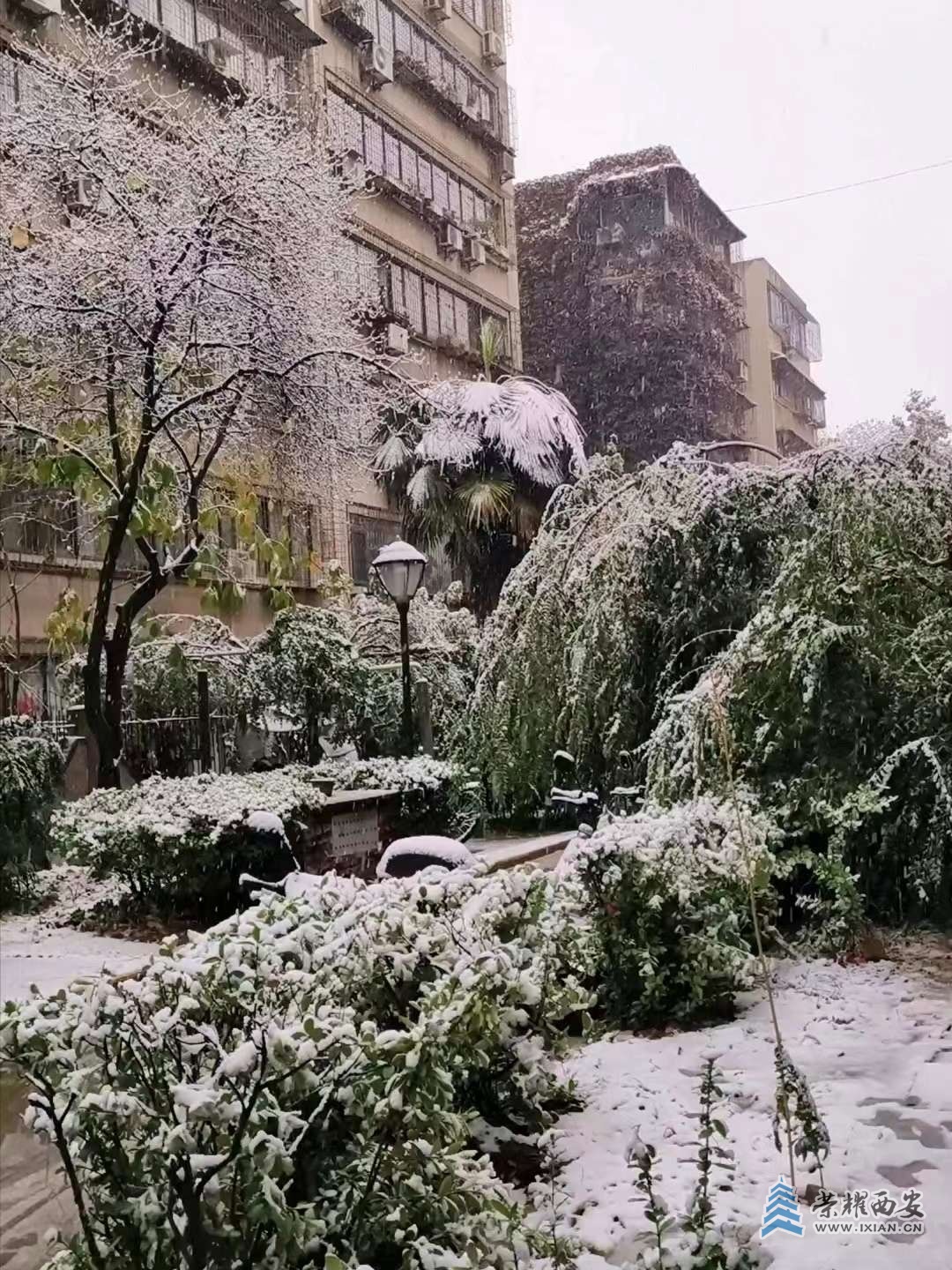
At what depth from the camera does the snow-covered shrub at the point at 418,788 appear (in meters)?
1.93

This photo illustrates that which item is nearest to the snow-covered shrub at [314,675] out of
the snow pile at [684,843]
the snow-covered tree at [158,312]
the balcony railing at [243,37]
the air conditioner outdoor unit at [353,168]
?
the snow-covered tree at [158,312]

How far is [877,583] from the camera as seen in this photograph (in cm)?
238

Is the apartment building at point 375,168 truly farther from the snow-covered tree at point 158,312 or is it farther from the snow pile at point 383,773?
the snow pile at point 383,773

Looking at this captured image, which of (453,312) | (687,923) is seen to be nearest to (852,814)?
(687,923)

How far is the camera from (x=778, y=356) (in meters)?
1.92

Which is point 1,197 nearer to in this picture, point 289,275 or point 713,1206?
point 289,275

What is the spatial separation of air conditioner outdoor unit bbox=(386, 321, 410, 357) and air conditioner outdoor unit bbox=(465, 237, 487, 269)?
6.7 inches

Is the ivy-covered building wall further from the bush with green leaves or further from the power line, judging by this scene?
the bush with green leaves

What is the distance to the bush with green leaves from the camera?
130 centimetres

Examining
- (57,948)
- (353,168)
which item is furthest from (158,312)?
(57,948)

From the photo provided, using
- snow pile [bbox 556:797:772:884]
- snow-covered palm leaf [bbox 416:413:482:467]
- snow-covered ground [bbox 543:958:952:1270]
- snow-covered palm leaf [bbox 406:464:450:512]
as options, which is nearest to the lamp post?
snow-covered palm leaf [bbox 406:464:450:512]

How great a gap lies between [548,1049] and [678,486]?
4.98 feet

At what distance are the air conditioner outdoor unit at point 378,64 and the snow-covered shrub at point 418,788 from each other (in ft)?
3.74

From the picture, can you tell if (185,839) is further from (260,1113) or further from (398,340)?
(398,340)
